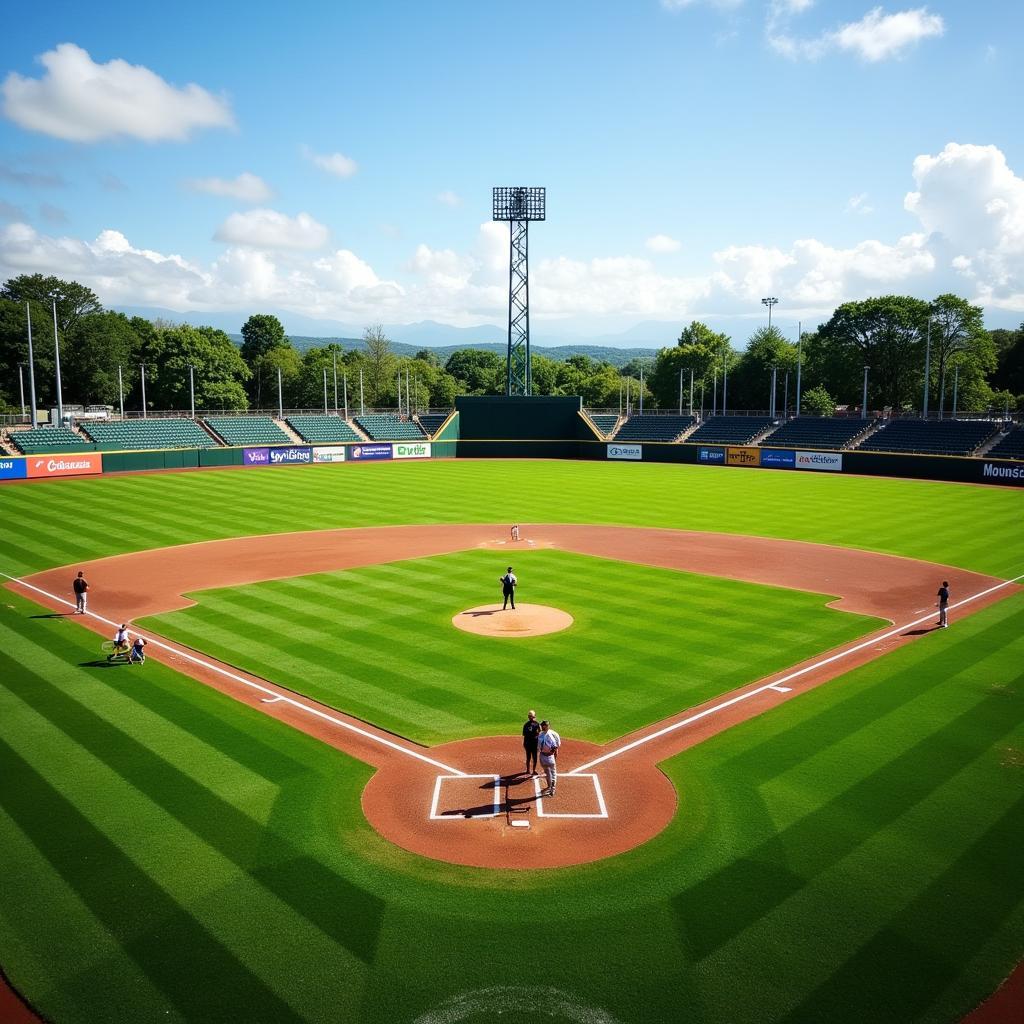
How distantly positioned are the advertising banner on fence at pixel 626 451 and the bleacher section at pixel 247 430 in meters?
Answer: 31.2

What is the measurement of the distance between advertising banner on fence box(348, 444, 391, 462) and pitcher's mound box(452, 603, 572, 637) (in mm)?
55721

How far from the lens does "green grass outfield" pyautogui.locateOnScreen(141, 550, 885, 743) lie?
1817cm

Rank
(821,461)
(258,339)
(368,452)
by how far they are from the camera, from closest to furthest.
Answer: (821,461)
(368,452)
(258,339)

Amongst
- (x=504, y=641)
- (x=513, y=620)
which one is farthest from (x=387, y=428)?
(x=504, y=641)

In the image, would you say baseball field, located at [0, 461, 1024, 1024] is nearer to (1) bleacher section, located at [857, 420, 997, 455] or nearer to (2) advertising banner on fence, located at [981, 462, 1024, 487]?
(2) advertising banner on fence, located at [981, 462, 1024, 487]

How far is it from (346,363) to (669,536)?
10944cm

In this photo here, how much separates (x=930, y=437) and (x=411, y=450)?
46362 mm

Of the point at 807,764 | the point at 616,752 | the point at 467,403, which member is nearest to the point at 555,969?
the point at 616,752

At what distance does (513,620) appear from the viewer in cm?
2438

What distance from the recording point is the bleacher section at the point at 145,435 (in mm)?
67688

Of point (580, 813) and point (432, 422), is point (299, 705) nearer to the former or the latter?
point (580, 813)

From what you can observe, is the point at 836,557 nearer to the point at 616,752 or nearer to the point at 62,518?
the point at 616,752

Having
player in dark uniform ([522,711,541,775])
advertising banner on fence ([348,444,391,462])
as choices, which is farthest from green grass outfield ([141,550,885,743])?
advertising banner on fence ([348,444,391,462])

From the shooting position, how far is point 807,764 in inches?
607
